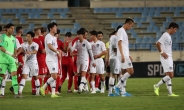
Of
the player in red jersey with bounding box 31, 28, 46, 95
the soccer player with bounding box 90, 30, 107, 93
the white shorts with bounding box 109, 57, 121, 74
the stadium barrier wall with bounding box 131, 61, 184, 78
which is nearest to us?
the white shorts with bounding box 109, 57, 121, 74

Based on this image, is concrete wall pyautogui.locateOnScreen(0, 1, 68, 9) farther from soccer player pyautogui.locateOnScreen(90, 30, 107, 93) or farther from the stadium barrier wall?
soccer player pyautogui.locateOnScreen(90, 30, 107, 93)

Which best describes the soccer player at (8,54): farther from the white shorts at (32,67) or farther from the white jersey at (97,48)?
the white jersey at (97,48)

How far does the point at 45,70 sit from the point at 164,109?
24.1 feet

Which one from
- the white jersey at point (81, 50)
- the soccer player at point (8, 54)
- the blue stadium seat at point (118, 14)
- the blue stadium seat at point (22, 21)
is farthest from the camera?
the blue stadium seat at point (118, 14)

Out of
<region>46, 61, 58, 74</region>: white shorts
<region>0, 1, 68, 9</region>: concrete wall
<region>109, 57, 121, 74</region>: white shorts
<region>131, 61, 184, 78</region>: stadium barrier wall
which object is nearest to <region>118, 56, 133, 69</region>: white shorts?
<region>109, 57, 121, 74</region>: white shorts

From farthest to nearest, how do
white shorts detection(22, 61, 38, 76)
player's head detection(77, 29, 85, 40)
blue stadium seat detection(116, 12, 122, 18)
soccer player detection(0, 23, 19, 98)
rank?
blue stadium seat detection(116, 12, 122, 18), player's head detection(77, 29, 85, 40), white shorts detection(22, 61, 38, 76), soccer player detection(0, 23, 19, 98)

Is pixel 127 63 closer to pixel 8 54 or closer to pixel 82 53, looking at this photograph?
pixel 82 53

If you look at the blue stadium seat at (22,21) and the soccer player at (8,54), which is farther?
the blue stadium seat at (22,21)

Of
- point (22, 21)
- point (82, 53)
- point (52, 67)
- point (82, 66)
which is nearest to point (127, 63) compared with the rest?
point (52, 67)

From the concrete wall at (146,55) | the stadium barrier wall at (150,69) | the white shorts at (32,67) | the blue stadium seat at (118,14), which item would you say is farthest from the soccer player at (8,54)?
the blue stadium seat at (118,14)

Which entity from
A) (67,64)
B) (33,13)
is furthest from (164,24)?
(67,64)

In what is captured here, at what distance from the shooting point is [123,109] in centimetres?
1228

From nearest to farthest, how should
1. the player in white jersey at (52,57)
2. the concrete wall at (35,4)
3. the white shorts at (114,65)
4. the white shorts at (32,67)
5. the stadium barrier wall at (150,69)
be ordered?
the player in white jersey at (52,57) < the white shorts at (114,65) < the white shorts at (32,67) < the stadium barrier wall at (150,69) < the concrete wall at (35,4)

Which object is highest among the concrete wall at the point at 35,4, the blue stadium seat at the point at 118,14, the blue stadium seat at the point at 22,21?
the concrete wall at the point at 35,4
